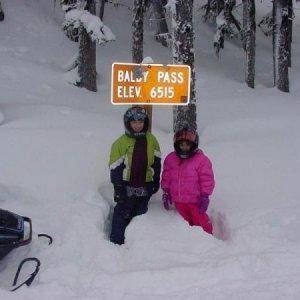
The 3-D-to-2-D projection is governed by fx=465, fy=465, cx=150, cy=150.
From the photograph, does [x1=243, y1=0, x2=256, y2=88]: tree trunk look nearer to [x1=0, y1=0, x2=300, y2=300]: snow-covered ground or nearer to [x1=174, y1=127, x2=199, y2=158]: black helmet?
[x1=0, y1=0, x2=300, y2=300]: snow-covered ground

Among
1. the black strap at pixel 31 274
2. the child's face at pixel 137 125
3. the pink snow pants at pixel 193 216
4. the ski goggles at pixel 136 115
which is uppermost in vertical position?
the ski goggles at pixel 136 115

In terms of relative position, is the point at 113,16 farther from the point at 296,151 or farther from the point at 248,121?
the point at 296,151

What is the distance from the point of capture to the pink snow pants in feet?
19.7

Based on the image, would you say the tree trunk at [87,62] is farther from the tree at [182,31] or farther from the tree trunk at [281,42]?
the tree trunk at [281,42]

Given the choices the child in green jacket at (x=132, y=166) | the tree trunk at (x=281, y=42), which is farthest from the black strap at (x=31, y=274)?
the tree trunk at (x=281, y=42)

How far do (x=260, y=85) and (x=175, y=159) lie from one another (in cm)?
1381

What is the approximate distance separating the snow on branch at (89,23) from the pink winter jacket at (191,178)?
7515mm

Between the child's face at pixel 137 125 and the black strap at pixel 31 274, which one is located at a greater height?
the child's face at pixel 137 125

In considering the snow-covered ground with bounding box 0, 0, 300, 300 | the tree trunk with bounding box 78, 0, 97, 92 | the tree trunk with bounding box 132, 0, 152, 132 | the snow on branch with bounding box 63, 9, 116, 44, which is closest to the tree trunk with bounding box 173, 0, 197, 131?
the snow-covered ground with bounding box 0, 0, 300, 300

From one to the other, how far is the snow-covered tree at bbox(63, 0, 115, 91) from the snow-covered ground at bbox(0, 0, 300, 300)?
1136 mm

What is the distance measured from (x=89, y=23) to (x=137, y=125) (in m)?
7.60

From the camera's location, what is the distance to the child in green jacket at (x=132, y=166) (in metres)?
6.09

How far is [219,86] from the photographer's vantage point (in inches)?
673

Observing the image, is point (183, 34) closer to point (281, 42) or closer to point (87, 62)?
point (87, 62)
